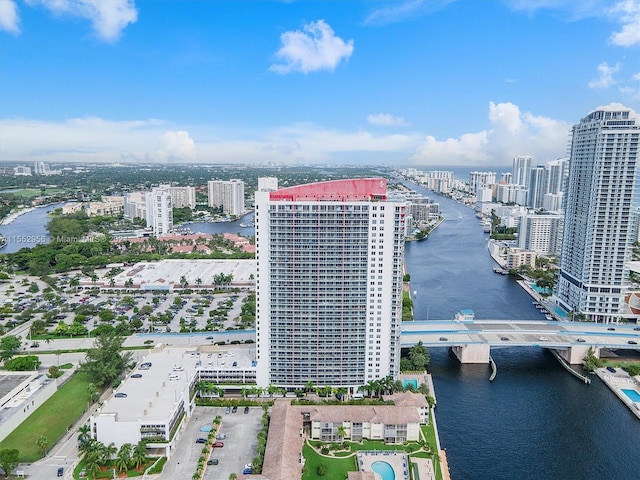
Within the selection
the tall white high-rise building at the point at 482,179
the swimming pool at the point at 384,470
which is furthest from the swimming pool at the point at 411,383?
the tall white high-rise building at the point at 482,179

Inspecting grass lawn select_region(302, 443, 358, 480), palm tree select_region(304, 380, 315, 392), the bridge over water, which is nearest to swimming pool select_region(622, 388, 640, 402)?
the bridge over water

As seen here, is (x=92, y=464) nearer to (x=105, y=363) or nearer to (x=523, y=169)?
(x=105, y=363)

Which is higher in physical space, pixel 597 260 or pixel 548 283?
pixel 597 260

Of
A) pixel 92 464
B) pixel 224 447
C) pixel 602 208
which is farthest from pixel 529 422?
pixel 92 464

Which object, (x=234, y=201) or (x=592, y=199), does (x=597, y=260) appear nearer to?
(x=592, y=199)

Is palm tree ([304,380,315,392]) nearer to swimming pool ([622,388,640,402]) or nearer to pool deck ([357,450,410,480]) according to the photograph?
pool deck ([357,450,410,480])

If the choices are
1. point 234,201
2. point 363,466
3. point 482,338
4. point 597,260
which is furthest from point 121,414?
point 234,201
